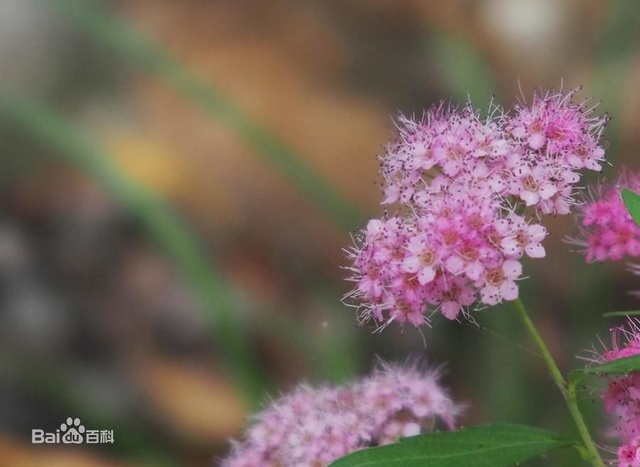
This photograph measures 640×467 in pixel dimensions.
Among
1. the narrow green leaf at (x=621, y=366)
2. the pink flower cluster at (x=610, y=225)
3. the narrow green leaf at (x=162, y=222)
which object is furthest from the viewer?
the narrow green leaf at (x=162, y=222)

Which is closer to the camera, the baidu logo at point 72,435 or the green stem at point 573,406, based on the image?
the green stem at point 573,406

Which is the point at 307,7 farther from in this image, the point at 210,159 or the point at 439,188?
the point at 439,188

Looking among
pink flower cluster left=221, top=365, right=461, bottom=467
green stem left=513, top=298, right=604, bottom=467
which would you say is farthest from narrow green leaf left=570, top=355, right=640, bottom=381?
pink flower cluster left=221, top=365, right=461, bottom=467

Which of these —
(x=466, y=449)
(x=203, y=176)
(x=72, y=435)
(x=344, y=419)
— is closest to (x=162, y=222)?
(x=203, y=176)

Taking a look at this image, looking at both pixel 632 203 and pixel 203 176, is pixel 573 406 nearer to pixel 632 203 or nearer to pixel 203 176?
pixel 632 203

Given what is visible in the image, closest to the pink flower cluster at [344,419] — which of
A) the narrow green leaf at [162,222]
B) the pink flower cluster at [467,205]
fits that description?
the pink flower cluster at [467,205]

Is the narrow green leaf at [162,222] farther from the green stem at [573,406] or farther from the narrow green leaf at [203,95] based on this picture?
the green stem at [573,406]
